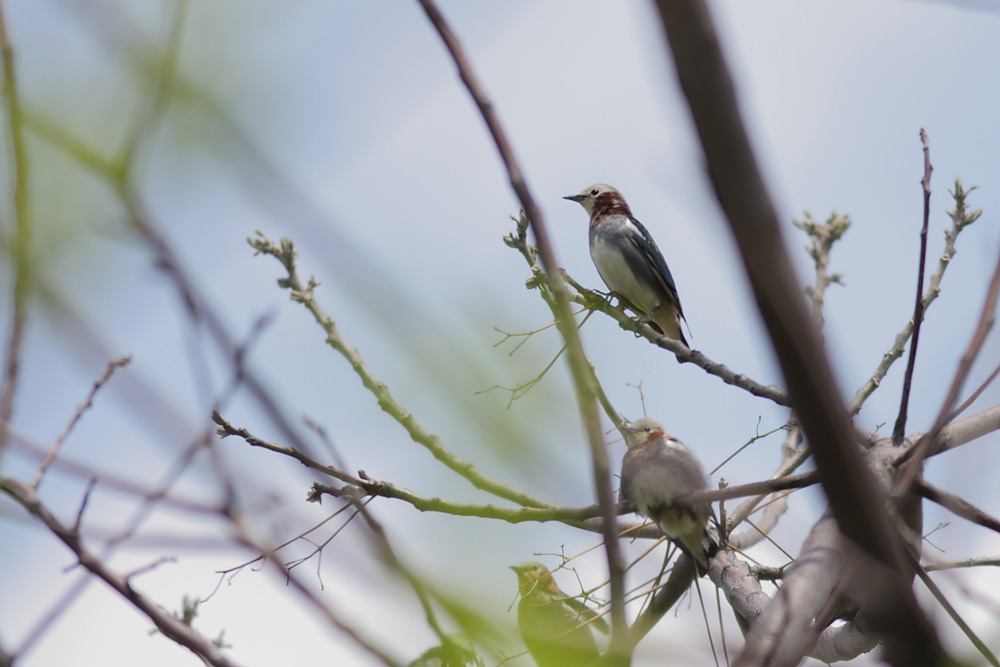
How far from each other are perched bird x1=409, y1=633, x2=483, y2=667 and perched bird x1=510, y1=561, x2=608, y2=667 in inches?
5.4

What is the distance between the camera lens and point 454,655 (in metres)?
1.20

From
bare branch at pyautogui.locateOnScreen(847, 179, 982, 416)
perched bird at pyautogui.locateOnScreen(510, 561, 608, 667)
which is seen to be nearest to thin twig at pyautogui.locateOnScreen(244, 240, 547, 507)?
perched bird at pyautogui.locateOnScreen(510, 561, 608, 667)

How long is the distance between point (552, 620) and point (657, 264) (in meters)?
4.18

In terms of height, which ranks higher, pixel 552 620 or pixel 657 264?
pixel 657 264

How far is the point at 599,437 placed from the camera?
1092 mm

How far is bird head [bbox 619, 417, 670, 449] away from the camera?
5094 millimetres

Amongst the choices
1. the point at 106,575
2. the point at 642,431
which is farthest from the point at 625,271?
the point at 106,575

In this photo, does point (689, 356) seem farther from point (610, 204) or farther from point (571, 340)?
point (610, 204)

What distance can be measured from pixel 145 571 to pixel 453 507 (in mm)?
1432

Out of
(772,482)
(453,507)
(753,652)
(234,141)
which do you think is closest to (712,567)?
(772,482)

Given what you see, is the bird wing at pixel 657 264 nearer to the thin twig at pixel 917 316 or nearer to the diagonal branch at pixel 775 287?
the thin twig at pixel 917 316

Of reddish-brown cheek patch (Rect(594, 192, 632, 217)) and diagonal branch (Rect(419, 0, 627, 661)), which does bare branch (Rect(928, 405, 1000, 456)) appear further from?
reddish-brown cheek patch (Rect(594, 192, 632, 217))

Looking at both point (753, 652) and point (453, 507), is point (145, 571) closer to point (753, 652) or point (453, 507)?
point (453, 507)

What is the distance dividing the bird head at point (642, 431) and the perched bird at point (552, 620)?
3.32ft
